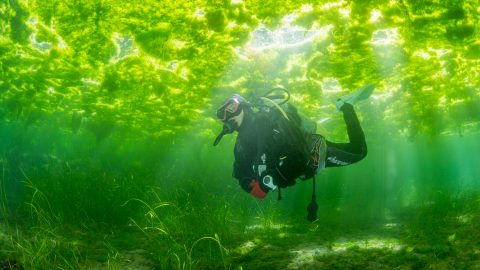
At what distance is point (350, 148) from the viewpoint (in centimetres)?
712

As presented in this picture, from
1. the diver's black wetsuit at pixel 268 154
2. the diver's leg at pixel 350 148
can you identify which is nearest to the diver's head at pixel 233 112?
the diver's black wetsuit at pixel 268 154

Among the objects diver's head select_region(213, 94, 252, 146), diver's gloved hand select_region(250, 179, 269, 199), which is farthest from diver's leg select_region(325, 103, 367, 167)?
diver's head select_region(213, 94, 252, 146)

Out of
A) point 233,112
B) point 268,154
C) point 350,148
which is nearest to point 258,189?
point 268,154

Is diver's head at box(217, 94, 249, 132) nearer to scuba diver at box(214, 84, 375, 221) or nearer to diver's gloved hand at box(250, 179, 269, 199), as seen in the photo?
scuba diver at box(214, 84, 375, 221)

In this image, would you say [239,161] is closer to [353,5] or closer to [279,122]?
[279,122]

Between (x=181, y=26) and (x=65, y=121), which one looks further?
(x=65, y=121)

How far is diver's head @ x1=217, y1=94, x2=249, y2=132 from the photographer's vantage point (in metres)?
5.71

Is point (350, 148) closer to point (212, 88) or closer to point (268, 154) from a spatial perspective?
point (268, 154)

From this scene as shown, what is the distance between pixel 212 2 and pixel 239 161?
4608 millimetres

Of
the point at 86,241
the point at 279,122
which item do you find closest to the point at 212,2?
the point at 279,122

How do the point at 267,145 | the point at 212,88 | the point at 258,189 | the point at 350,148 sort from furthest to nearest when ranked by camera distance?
the point at 212,88 → the point at 350,148 → the point at 258,189 → the point at 267,145

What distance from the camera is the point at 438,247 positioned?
6.84 m

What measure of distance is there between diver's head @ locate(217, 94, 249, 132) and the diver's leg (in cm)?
229

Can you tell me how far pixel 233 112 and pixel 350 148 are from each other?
2883mm
